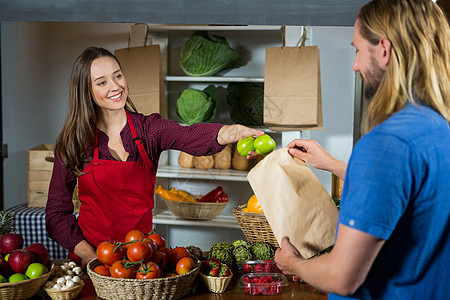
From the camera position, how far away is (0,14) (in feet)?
4.79

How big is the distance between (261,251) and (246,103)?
185 centimetres

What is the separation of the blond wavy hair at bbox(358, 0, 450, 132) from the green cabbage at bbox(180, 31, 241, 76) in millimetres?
2520

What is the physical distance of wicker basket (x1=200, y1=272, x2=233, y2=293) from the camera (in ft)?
5.28

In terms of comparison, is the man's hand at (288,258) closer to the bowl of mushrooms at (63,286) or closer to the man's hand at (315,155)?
the man's hand at (315,155)

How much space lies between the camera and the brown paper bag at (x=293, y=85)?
9.86 ft

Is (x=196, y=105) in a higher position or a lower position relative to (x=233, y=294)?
higher

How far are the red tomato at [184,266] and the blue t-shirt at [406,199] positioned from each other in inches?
26.5

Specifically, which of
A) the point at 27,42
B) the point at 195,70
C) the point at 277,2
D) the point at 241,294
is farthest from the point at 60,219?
the point at 27,42

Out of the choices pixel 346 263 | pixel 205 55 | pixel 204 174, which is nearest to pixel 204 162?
pixel 204 174

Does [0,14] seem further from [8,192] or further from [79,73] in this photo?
[8,192]

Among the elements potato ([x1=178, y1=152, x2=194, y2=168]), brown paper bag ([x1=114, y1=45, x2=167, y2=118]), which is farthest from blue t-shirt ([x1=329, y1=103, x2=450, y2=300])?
potato ([x1=178, y1=152, x2=194, y2=168])

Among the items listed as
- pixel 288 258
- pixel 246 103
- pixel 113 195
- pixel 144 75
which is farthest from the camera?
pixel 246 103

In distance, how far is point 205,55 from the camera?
3.51 meters

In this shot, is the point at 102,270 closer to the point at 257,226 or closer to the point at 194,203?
the point at 257,226
